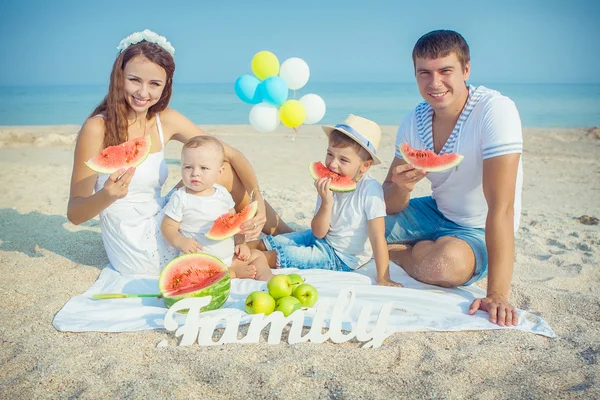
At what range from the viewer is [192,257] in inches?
146

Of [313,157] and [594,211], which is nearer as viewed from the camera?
[594,211]

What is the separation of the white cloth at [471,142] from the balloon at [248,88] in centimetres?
509

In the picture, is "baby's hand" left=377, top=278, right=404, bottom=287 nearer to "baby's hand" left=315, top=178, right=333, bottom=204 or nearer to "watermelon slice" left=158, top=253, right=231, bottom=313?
"baby's hand" left=315, top=178, right=333, bottom=204

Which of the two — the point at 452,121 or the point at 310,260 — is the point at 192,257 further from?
the point at 452,121

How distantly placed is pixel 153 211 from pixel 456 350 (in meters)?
2.64

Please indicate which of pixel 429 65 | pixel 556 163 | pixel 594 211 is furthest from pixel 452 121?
pixel 556 163

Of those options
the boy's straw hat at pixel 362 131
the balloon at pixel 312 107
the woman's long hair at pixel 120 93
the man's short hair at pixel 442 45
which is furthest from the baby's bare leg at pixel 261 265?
the balloon at pixel 312 107

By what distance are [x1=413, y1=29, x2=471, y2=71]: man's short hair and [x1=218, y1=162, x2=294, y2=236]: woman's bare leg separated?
200 cm

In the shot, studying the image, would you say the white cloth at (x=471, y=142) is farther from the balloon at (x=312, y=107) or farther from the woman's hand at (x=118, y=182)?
the balloon at (x=312, y=107)

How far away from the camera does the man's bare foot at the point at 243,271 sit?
4.23m

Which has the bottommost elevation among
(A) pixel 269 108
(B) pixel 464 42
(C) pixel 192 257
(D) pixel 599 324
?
(D) pixel 599 324

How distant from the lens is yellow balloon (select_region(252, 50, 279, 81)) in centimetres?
890

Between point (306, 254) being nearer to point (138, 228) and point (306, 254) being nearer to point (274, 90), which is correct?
point (138, 228)

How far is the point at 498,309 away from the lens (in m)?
3.43
